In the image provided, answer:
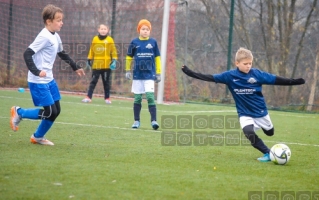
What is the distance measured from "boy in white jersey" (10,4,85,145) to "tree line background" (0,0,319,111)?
978 cm

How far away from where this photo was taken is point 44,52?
721cm

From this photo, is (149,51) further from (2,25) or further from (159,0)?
(2,25)

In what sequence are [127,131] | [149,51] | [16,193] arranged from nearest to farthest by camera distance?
[16,193] < [127,131] < [149,51]

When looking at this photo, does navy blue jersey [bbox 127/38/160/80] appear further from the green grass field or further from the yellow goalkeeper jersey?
the yellow goalkeeper jersey

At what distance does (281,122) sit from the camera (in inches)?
483

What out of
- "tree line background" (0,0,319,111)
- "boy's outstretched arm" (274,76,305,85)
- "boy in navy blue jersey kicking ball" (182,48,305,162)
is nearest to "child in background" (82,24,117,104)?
"tree line background" (0,0,319,111)

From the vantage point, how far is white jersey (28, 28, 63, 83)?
7047mm

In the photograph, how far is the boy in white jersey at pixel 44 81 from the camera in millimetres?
7016

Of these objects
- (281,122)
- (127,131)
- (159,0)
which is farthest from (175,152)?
(159,0)

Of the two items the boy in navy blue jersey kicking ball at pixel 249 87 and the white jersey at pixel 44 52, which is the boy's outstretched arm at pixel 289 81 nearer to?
the boy in navy blue jersey kicking ball at pixel 249 87

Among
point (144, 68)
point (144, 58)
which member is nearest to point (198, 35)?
point (144, 58)

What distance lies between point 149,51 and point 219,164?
165 inches

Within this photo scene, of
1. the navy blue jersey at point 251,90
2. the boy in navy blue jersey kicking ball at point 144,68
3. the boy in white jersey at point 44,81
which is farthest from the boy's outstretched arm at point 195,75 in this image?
the boy in navy blue jersey kicking ball at point 144,68

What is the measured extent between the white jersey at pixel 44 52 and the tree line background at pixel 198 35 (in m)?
9.78
